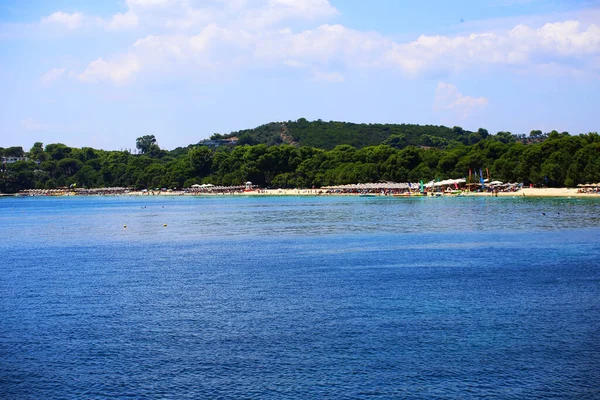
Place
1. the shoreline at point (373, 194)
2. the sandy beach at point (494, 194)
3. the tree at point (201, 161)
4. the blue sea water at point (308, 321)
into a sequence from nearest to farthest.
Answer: the blue sea water at point (308, 321) < the sandy beach at point (494, 194) < the shoreline at point (373, 194) < the tree at point (201, 161)

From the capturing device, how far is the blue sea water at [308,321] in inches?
658

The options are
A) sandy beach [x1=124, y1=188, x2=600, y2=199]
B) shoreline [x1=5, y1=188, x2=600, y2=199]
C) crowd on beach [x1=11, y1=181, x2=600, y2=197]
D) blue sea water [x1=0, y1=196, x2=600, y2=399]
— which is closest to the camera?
blue sea water [x1=0, y1=196, x2=600, y2=399]

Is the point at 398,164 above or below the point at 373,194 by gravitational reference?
above

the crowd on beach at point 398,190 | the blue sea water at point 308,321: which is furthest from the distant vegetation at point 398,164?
the blue sea water at point 308,321

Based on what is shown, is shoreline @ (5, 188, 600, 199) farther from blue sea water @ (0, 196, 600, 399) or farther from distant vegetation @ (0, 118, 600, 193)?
Answer: blue sea water @ (0, 196, 600, 399)

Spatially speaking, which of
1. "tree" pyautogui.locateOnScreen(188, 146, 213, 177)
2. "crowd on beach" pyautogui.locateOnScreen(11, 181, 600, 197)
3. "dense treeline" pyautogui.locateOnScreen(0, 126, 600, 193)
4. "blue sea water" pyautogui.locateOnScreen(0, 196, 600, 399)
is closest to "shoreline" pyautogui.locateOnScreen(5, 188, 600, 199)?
"crowd on beach" pyautogui.locateOnScreen(11, 181, 600, 197)

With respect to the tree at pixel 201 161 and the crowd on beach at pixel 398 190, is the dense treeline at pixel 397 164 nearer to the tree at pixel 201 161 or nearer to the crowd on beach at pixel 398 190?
the tree at pixel 201 161

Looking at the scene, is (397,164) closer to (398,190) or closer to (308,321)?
(398,190)

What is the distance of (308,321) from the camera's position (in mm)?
22312

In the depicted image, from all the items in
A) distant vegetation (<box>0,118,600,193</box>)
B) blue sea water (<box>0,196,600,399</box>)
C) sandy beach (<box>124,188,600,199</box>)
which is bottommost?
blue sea water (<box>0,196,600,399</box>)

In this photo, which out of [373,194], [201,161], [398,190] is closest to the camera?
[398,190]

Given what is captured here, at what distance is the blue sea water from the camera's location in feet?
54.9

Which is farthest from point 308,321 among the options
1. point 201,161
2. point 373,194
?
point 201,161

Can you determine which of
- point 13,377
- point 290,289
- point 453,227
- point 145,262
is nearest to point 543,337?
point 290,289
